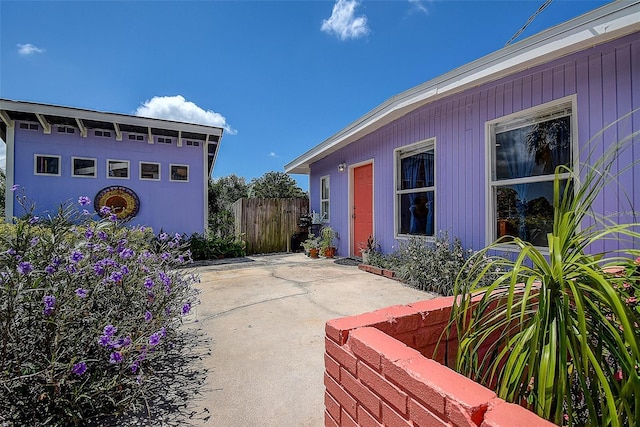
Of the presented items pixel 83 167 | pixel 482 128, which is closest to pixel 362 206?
pixel 482 128

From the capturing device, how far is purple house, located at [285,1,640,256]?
279 cm

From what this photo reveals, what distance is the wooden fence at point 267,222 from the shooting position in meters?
8.92

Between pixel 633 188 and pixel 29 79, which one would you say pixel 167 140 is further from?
pixel 633 188

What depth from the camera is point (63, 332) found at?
1520mm

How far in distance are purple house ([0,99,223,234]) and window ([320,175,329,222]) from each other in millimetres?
3601

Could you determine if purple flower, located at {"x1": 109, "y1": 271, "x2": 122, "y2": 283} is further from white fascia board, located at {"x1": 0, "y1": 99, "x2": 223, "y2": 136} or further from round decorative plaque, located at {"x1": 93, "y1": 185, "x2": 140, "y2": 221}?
white fascia board, located at {"x1": 0, "y1": 99, "x2": 223, "y2": 136}

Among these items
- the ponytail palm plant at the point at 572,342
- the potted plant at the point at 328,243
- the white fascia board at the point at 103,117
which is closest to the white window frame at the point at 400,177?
the potted plant at the point at 328,243

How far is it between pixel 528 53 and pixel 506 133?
39.7 inches

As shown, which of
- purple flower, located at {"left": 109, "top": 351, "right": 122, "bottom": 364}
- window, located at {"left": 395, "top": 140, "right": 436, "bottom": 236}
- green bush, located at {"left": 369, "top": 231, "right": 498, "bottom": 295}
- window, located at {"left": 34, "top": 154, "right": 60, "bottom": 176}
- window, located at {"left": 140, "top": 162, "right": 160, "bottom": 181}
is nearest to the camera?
purple flower, located at {"left": 109, "top": 351, "right": 122, "bottom": 364}

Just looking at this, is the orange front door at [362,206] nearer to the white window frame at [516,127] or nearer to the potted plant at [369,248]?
the potted plant at [369,248]

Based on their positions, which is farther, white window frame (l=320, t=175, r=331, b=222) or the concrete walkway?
white window frame (l=320, t=175, r=331, b=222)

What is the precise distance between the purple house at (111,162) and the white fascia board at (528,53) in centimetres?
618

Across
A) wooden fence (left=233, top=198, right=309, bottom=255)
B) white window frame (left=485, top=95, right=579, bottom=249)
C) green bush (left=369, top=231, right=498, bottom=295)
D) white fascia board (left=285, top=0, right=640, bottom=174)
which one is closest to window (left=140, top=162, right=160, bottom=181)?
wooden fence (left=233, top=198, right=309, bottom=255)

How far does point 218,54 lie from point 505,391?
321 inches
